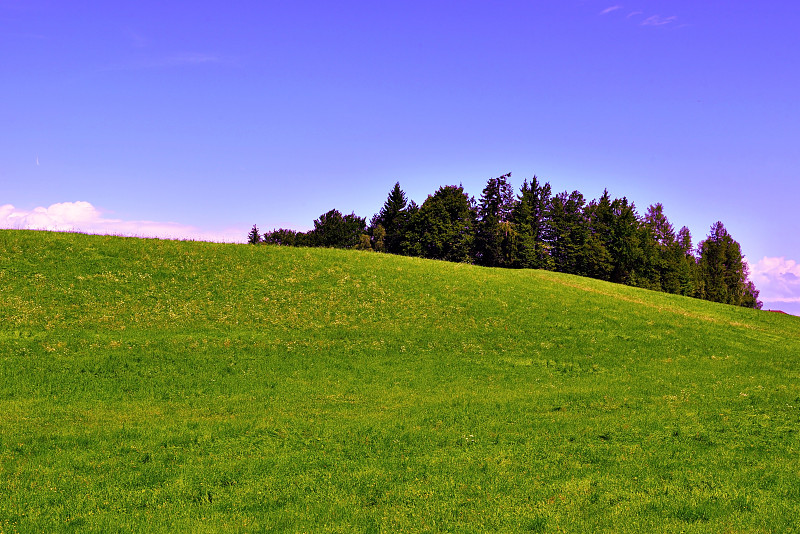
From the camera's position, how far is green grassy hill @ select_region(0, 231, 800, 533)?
11.9 m

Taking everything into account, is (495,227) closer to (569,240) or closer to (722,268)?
(569,240)

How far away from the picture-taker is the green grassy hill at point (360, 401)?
39.0ft

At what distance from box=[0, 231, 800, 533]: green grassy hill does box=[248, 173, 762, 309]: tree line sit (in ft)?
156

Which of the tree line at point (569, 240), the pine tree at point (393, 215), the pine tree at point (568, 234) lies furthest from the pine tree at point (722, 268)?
the pine tree at point (393, 215)

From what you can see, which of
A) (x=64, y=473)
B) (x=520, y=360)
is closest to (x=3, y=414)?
(x=64, y=473)

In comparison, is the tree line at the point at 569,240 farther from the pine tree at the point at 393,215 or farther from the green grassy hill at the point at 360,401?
the green grassy hill at the point at 360,401

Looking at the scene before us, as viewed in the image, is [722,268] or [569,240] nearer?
[569,240]

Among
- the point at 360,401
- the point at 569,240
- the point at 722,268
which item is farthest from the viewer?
the point at 722,268

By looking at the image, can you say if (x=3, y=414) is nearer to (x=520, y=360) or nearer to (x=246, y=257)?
(x=520, y=360)

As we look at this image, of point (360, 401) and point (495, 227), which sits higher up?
point (495, 227)

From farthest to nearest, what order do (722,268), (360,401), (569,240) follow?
(722,268) < (569,240) < (360,401)

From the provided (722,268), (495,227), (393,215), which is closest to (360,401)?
(495,227)

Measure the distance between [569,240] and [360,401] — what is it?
280 feet

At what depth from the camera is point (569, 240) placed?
9975 cm
